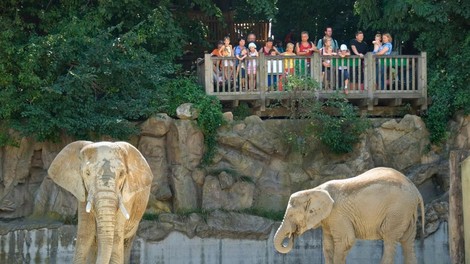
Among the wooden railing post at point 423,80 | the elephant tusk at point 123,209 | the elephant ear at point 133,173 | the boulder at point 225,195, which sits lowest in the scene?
the boulder at point 225,195

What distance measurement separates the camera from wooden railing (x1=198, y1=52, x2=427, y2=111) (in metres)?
29.0

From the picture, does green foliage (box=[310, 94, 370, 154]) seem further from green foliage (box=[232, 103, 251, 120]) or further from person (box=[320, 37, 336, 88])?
green foliage (box=[232, 103, 251, 120])

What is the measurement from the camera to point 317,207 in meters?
23.5

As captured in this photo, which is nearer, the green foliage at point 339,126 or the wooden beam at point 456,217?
the wooden beam at point 456,217

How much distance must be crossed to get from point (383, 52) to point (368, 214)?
6.23m

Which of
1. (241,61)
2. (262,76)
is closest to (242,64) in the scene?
(241,61)

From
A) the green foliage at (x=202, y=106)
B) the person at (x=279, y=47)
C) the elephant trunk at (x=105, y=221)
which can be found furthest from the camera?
the person at (x=279, y=47)

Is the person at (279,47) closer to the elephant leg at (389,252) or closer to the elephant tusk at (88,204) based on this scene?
the elephant leg at (389,252)

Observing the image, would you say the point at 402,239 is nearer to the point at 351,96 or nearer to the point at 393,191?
the point at 393,191

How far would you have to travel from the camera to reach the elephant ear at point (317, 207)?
76.9ft

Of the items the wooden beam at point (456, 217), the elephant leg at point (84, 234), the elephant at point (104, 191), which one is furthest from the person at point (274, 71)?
the elephant leg at point (84, 234)

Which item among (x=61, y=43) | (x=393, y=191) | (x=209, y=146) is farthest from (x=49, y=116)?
(x=393, y=191)

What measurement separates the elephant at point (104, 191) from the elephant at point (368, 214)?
2961mm

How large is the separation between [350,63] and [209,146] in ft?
11.5
